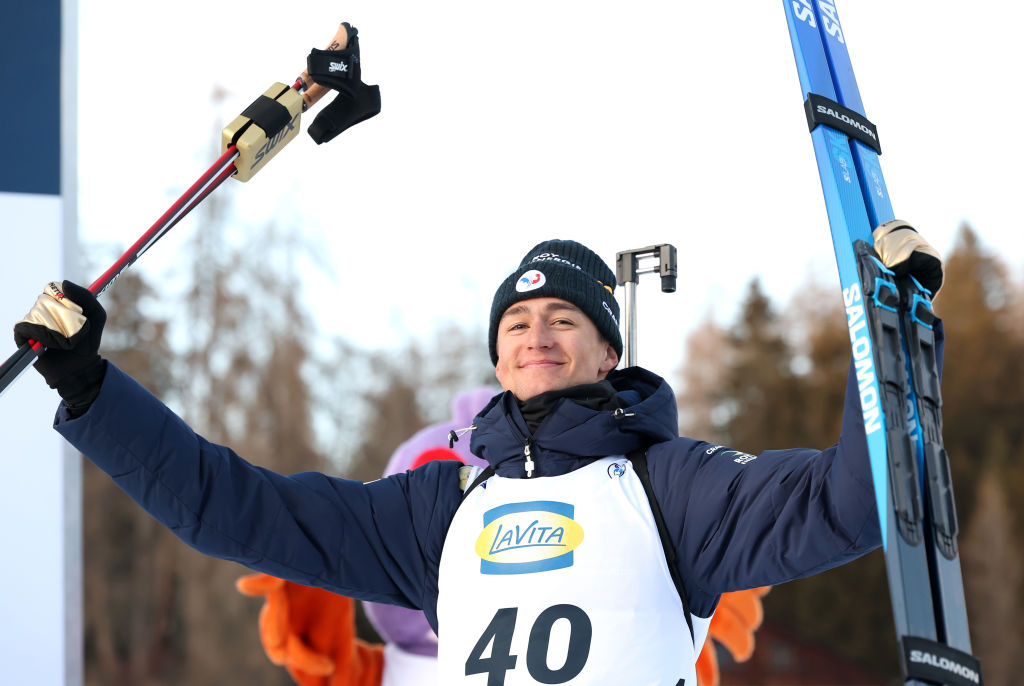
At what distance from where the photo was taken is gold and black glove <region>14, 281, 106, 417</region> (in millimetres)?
1541

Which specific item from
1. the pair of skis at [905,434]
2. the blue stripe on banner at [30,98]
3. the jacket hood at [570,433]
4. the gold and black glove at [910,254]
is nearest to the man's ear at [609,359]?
the jacket hood at [570,433]

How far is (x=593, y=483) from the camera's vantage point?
169 cm

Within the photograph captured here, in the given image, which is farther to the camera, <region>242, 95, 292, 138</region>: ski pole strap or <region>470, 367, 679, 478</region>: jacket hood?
<region>242, 95, 292, 138</region>: ski pole strap

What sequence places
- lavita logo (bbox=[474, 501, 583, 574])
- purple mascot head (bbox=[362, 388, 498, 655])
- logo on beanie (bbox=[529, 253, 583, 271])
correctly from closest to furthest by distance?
lavita logo (bbox=[474, 501, 583, 574])
logo on beanie (bbox=[529, 253, 583, 271])
purple mascot head (bbox=[362, 388, 498, 655])

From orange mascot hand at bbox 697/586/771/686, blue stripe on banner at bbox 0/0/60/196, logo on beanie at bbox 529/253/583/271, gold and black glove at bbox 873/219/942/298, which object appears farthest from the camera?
orange mascot hand at bbox 697/586/771/686

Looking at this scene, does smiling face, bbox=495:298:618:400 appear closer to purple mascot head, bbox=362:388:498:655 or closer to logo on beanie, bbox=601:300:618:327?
logo on beanie, bbox=601:300:618:327

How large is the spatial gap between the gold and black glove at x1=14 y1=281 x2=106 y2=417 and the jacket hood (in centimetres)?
72

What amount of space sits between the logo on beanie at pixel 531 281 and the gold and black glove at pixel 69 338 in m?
0.80

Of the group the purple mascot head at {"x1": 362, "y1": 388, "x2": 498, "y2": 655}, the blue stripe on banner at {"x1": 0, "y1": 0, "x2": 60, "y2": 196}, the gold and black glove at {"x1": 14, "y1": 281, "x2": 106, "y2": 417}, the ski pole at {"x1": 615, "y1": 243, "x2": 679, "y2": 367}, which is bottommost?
the gold and black glove at {"x1": 14, "y1": 281, "x2": 106, "y2": 417}

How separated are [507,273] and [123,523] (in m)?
7.92

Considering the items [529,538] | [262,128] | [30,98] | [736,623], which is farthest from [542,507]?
[30,98]

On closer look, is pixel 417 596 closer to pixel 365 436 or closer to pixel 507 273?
pixel 507 273

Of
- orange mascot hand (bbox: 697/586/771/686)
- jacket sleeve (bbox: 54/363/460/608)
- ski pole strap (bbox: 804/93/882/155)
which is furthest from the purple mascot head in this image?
ski pole strap (bbox: 804/93/882/155)

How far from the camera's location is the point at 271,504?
1.78 m
